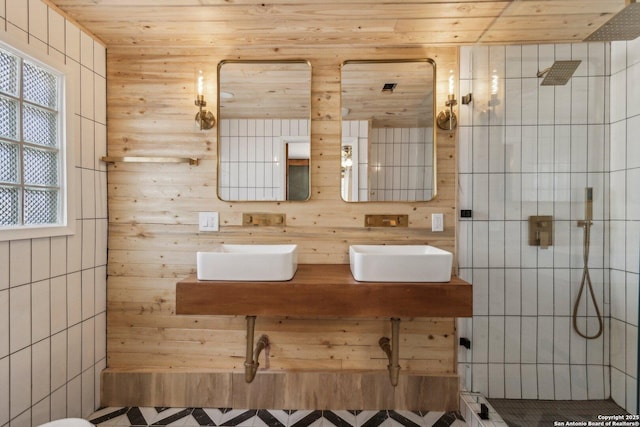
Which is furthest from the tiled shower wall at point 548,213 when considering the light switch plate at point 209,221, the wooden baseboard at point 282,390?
the light switch plate at point 209,221

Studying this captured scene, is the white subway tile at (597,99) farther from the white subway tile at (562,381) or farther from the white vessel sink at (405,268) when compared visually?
the white subway tile at (562,381)

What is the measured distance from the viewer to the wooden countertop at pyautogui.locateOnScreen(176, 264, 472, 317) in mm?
1513

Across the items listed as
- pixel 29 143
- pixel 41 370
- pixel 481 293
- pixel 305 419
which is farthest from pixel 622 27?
pixel 41 370

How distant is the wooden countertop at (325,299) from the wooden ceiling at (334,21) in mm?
1367

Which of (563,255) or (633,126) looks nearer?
(633,126)

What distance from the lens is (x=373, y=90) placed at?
197cm

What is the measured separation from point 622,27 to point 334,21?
1334 millimetres

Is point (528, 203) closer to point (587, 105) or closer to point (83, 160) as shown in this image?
point (587, 105)

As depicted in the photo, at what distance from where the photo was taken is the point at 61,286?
1677 millimetres

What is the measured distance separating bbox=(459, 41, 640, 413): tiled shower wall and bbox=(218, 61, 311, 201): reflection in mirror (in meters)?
0.97

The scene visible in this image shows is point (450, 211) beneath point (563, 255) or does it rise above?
above

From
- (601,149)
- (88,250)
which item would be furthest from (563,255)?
(88,250)

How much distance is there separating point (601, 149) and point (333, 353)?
1778 millimetres

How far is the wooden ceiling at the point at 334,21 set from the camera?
5.19 ft
